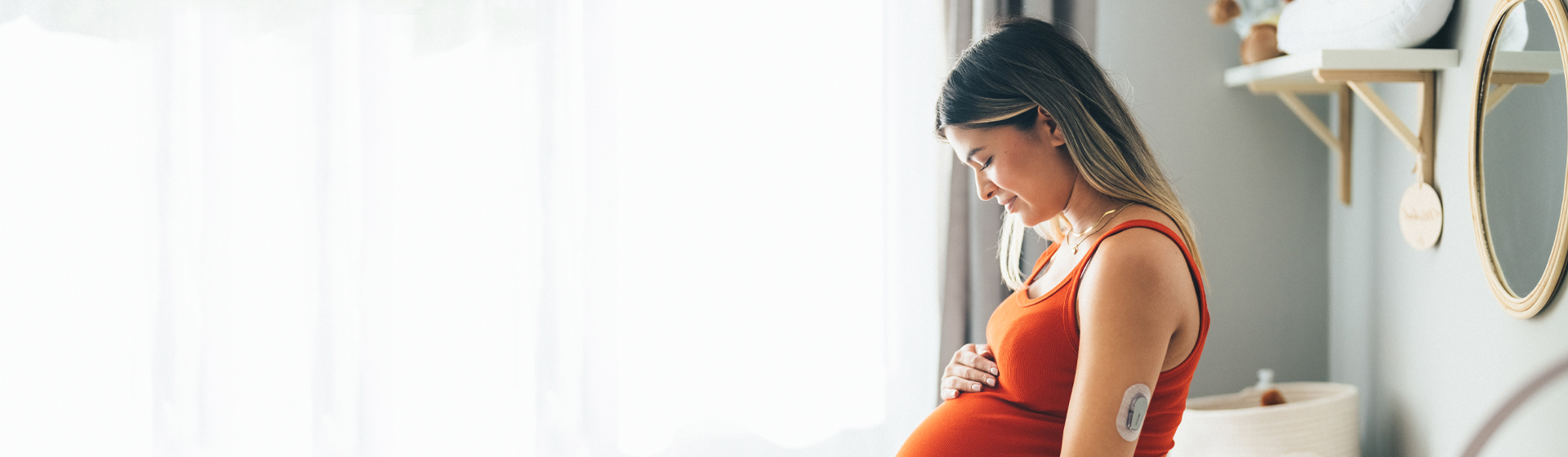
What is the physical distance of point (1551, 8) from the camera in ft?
3.46

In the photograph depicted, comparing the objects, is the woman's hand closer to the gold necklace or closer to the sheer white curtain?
the gold necklace

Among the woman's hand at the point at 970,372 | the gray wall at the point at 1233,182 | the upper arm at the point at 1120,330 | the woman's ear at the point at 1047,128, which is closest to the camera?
the upper arm at the point at 1120,330

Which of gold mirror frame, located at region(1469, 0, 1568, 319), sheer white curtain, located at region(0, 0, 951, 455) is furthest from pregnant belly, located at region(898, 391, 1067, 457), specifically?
sheer white curtain, located at region(0, 0, 951, 455)

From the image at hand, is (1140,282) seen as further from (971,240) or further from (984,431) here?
(971,240)

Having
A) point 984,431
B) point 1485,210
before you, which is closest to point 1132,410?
point 984,431

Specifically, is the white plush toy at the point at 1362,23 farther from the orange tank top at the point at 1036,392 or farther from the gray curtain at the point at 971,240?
the orange tank top at the point at 1036,392

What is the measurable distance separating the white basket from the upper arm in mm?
781

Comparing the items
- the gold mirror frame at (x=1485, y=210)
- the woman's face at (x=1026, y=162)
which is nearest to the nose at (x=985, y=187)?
the woman's face at (x=1026, y=162)

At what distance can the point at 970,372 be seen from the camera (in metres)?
1.06

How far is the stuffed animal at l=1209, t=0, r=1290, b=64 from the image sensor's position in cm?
171

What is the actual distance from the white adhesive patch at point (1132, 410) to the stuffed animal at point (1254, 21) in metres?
1.17

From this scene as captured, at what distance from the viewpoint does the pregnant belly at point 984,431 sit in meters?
0.95

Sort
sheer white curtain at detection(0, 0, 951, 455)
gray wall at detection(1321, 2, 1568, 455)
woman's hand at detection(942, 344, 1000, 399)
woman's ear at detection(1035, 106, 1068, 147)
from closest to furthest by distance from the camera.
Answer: woman's ear at detection(1035, 106, 1068, 147) → woman's hand at detection(942, 344, 1000, 399) → gray wall at detection(1321, 2, 1568, 455) → sheer white curtain at detection(0, 0, 951, 455)

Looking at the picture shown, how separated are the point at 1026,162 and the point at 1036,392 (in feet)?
0.79
